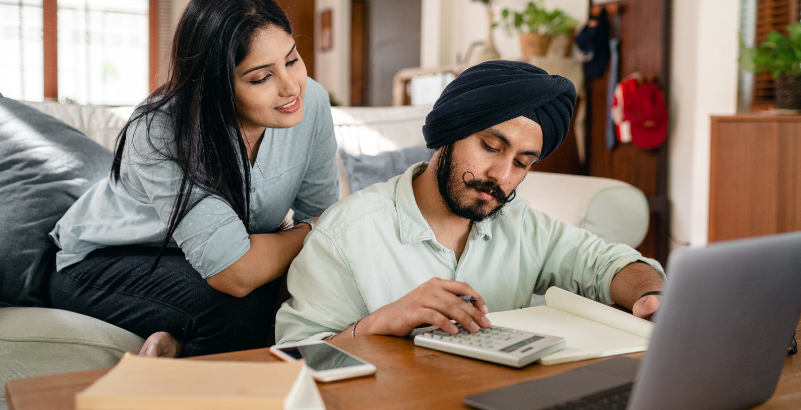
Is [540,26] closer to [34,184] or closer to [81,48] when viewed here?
Answer: [34,184]

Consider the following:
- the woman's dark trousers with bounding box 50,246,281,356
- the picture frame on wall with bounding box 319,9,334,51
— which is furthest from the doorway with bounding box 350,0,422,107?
the woman's dark trousers with bounding box 50,246,281,356

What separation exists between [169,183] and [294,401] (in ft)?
2.72

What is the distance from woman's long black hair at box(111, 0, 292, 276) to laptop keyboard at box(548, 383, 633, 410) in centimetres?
85

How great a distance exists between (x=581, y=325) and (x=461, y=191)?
12.8 inches

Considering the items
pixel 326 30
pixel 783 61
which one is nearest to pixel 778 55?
pixel 783 61

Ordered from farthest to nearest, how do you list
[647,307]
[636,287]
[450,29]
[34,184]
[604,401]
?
[450,29] < [34,184] < [636,287] < [647,307] < [604,401]

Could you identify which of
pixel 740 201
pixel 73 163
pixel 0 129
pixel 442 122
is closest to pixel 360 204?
pixel 442 122

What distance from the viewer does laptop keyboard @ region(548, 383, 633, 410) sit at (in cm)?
70

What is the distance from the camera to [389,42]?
267 inches

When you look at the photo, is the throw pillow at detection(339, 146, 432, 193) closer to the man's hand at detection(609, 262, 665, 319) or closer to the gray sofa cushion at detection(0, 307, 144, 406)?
the gray sofa cushion at detection(0, 307, 144, 406)

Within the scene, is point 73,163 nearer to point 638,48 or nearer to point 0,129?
point 0,129

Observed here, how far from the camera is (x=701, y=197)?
3.46 metres

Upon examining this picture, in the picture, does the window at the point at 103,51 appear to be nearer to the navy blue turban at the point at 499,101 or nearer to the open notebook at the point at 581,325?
the navy blue turban at the point at 499,101

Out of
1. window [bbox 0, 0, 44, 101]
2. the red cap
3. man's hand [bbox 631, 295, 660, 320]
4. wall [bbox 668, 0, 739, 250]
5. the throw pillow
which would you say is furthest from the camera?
window [bbox 0, 0, 44, 101]
